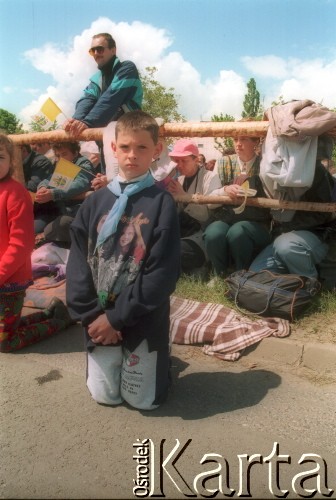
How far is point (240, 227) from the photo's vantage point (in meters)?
4.10

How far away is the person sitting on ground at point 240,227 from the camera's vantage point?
4107 mm

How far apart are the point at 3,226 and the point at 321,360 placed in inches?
95.0

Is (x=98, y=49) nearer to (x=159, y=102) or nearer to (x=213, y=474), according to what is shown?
(x=213, y=474)

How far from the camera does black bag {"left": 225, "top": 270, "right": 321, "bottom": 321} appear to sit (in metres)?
3.53

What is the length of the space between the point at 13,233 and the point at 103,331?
1.20m

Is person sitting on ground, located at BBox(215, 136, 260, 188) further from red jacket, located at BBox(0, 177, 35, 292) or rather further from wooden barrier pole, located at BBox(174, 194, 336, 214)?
red jacket, located at BBox(0, 177, 35, 292)

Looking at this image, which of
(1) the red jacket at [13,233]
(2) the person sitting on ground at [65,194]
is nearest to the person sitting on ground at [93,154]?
(2) the person sitting on ground at [65,194]

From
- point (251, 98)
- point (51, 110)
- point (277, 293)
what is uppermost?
point (251, 98)

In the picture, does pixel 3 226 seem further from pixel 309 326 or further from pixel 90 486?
pixel 309 326

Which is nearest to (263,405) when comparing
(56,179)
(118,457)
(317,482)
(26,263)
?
(317,482)

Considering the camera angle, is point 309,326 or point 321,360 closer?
point 321,360

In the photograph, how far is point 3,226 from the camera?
327 centimetres

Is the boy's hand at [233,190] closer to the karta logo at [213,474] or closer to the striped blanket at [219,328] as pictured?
the striped blanket at [219,328]

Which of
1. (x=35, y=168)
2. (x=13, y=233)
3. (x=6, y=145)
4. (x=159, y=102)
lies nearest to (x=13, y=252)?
(x=13, y=233)
